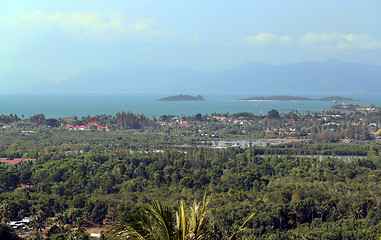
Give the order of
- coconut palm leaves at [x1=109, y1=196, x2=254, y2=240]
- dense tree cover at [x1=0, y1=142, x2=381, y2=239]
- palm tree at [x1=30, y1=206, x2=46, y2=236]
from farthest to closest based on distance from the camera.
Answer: dense tree cover at [x1=0, y1=142, x2=381, y2=239]
palm tree at [x1=30, y1=206, x2=46, y2=236]
coconut palm leaves at [x1=109, y1=196, x2=254, y2=240]

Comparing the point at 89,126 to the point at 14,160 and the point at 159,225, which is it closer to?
the point at 14,160

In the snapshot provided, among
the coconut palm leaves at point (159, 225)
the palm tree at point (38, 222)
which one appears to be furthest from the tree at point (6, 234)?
the coconut palm leaves at point (159, 225)

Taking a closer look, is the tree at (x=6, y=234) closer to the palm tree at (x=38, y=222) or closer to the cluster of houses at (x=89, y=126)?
the palm tree at (x=38, y=222)

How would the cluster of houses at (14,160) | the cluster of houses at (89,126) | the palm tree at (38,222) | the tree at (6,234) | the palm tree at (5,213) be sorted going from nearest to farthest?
1. the tree at (6,234)
2. the palm tree at (38,222)
3. the palm tree at (5,213)
4. the cluster of houses at (14,160)
5. the cluster of houses at (89,126)

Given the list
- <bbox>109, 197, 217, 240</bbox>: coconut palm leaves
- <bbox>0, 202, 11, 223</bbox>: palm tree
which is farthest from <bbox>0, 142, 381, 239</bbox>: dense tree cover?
<bbox>109, 197, 217, 240</bbox>: coconut palm leaves

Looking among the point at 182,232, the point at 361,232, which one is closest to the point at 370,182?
the point at 361,232

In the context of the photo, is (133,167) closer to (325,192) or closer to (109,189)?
(109,189)

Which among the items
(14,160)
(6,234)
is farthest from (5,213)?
(14,160)

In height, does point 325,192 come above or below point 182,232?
below

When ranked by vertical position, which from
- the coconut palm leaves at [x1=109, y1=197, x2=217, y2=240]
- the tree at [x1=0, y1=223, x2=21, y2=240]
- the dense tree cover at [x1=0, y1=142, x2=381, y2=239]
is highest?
the coconut palm leaves at [x1=109, y1=197, x2=217, y2=240]

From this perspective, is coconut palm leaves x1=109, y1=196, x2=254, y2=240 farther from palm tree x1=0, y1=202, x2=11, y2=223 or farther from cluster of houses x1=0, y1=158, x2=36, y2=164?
cluster of houses x1=0, y1=158, x2=36, y2=164

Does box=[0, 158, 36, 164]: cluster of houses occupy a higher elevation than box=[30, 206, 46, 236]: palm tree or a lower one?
lower
